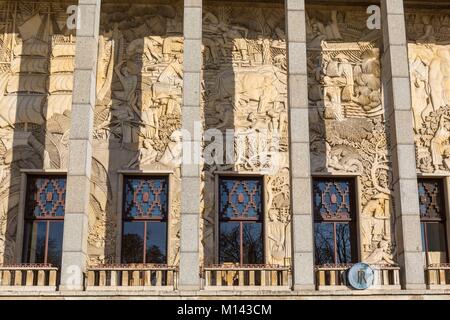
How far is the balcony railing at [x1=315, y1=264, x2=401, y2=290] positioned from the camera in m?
15.4

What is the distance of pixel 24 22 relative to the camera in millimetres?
18312

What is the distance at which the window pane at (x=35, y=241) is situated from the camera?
54.4 feet

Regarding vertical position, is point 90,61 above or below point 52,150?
above

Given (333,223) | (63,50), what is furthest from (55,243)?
(333,223)

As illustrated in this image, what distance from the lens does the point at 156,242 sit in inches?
664

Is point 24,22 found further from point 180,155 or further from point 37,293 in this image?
Result: point 37,293

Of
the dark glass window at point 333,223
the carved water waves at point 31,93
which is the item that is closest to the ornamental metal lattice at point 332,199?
the dark glass window at point 333,223

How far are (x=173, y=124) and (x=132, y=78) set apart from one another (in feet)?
5.16

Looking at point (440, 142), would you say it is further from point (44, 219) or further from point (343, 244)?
point (44, 219)

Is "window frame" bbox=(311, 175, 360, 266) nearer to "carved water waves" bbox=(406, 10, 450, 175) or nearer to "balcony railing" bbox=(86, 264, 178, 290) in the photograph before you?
"carved water waves" bbox=(406, 10, 450, 175)

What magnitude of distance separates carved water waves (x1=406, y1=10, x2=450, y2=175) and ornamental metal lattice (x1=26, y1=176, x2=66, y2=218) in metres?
8.60

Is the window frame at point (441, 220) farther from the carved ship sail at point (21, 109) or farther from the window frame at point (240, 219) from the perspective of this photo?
the carved ship sail at point (21, 109)

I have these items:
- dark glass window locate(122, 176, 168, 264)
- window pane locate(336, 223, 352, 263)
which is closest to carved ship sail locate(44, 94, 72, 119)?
dark glass window locate(122, 176, 168, 264)
